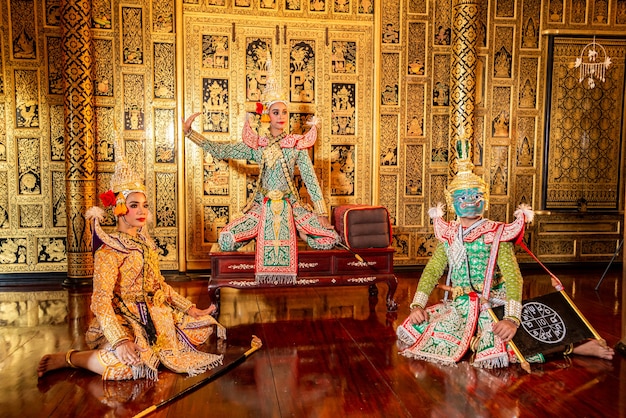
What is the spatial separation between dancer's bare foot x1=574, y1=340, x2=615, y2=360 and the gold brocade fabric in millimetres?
2224

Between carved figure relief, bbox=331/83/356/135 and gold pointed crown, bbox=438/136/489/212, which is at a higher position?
carved figure relief, bbox=331/83/356/135

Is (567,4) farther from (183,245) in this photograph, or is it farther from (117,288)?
(117,288)

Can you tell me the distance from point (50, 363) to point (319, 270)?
7.16 ft

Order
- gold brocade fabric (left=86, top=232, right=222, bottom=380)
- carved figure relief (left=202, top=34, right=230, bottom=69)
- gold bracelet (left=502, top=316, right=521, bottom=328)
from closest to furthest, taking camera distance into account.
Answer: gold brocade fabric (left=86, top=232, right=222, bottom=380) < gold bracelet (left=502, top=316, right=521, bottom=328) < carved figure relief (left=202, top=34, right=230, bottom=69)

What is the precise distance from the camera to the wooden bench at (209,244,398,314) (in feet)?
13.8

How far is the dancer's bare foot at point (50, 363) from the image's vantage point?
282 cm

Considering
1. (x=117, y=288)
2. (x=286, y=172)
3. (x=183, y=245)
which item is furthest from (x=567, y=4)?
(x=117, y=288)

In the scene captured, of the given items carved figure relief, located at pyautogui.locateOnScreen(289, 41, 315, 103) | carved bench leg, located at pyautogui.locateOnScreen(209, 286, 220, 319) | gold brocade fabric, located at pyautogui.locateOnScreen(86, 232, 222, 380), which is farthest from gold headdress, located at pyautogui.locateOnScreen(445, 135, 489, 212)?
carved figure relief, located at pyautogui.locateOnScreen(289, 41, 315, 103)

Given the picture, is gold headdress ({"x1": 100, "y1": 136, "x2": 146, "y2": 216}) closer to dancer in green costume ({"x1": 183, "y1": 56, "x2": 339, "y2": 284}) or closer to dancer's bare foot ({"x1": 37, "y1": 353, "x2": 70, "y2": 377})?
dancer's bare foot ({"x1": 37, "y1": 353, "x2": 70, "y2": 377})

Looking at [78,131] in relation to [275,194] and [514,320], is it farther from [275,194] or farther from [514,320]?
[514,320]

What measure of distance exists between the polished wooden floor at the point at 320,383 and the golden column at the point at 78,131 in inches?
66.4

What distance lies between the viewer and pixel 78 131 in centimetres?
542

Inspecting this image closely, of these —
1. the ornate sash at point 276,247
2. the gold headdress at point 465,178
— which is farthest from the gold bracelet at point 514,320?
the ornate sash at point 276,247

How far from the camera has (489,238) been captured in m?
3.11
